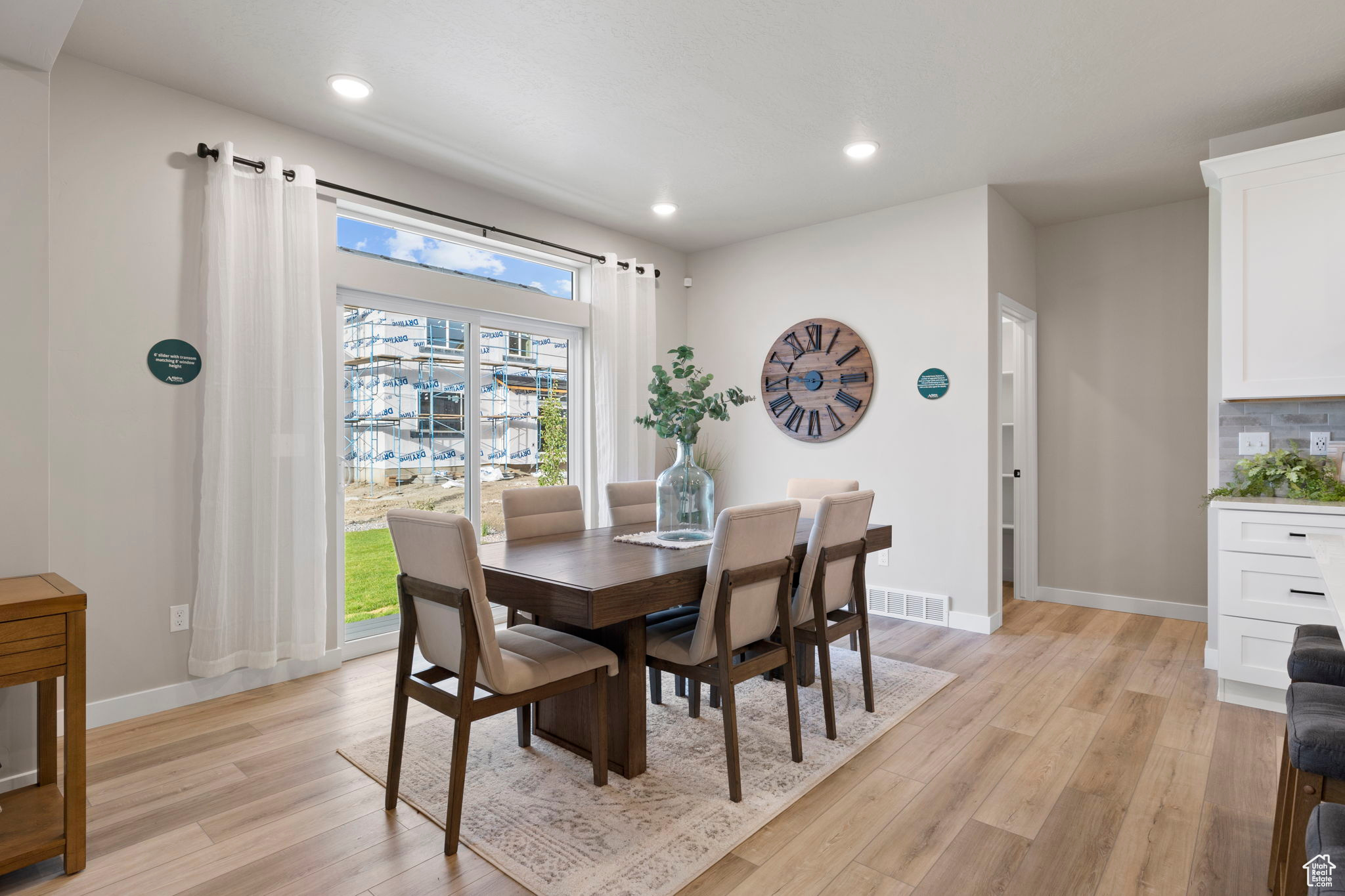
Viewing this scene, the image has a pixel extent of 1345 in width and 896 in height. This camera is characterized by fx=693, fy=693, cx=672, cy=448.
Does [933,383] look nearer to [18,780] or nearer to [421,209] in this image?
[421,209]

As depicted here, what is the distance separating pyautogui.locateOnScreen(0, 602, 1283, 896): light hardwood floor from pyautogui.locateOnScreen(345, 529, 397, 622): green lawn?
2.24 ft

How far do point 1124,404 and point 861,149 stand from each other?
8.77 feet

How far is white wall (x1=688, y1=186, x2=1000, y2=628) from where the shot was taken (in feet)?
14.0

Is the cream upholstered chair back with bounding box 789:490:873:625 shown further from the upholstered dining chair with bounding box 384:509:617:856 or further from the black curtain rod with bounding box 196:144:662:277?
the black curtain rod with bounding box 196:144:662:277

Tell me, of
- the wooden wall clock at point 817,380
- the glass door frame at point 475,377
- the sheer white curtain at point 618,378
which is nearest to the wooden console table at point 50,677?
the glass door frame at point 475,377

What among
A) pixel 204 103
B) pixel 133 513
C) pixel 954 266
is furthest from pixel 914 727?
pixel 204 103

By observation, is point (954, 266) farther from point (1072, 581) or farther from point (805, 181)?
point (1072, 581)

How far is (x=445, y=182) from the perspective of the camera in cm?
403

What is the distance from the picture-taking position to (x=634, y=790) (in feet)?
7.58

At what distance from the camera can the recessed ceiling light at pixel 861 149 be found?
11.9ft

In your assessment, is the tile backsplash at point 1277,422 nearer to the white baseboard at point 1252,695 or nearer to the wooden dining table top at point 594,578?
the white baseboard at point 1252,695

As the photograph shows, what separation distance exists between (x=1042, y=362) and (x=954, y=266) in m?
1.31

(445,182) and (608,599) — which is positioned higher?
(445,182)

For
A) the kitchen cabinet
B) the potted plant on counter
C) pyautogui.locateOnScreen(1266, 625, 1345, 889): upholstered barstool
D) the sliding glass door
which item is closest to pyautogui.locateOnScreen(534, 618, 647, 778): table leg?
the potted plant on counter
